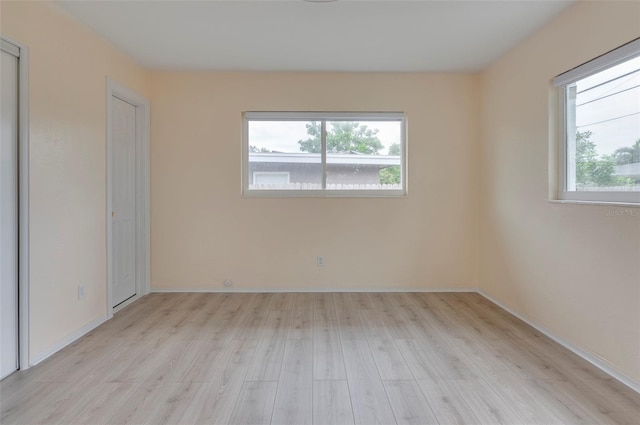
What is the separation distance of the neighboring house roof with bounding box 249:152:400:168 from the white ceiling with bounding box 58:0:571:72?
0.98 m

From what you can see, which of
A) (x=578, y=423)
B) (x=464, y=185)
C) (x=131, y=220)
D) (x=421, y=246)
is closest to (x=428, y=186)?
(x=464, y=185)

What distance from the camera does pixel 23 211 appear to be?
81.7 inches

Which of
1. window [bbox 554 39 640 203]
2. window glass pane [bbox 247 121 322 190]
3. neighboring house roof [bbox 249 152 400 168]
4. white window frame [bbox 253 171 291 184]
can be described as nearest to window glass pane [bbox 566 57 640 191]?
window [bbox 554 39 640 203]

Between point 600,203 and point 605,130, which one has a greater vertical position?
point 605,130

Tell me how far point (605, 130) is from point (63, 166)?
3964 millimetres

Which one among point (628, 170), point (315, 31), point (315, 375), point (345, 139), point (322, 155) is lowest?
point (315, 375)

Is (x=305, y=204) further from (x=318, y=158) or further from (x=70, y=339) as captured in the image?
(x=70, y=339)

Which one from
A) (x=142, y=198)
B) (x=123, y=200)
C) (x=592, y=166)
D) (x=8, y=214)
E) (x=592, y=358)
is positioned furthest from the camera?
(x=142, y=198)

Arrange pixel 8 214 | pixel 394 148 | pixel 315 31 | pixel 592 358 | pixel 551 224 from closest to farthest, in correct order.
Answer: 1. pixel 8 214
2. pixel 592 358
3. pixel 551 224
4. pixel 315 31
5. pixel 394 148

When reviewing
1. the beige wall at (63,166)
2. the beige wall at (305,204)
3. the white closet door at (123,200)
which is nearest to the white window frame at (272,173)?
the beige wall at (305,204)

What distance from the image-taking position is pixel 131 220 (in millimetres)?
3484

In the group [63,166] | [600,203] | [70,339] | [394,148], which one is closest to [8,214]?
[63,166]

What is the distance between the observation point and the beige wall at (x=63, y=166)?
216 centimetres

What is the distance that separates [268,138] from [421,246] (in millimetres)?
2262
